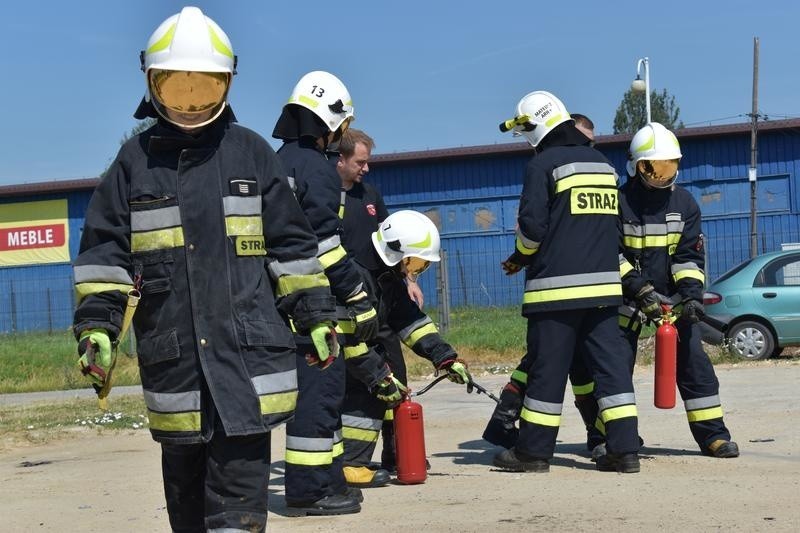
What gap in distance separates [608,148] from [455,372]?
2969 cm

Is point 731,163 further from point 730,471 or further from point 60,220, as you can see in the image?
point 730,471

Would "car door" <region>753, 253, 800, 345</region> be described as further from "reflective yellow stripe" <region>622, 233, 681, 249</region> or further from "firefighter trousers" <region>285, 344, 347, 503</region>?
"firefighter trousers" <region>285, 344, 347, 503</region>

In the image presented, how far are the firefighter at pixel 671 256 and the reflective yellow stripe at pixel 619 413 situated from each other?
2.52 ft

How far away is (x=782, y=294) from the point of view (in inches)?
597

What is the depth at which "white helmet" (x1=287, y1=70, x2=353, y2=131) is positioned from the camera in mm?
6590

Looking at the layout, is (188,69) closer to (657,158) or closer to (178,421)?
(178,421)

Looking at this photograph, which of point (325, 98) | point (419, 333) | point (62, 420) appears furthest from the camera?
point (62, 420)

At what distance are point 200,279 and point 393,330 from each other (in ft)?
10.6

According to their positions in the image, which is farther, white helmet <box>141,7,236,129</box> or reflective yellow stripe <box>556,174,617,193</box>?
reflective yellow stripe <box>556,174,617,193</box>

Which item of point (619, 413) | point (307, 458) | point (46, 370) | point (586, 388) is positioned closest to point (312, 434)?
point (307, 458)

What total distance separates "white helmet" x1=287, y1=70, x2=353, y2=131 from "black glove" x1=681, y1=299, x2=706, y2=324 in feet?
8.78

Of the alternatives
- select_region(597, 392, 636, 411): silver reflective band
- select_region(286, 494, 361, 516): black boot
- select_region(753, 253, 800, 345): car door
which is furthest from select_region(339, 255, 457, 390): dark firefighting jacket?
select_region(753, 253, 800, 345): car door

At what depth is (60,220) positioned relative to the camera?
133 feet

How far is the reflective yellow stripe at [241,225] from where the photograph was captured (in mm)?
4312
